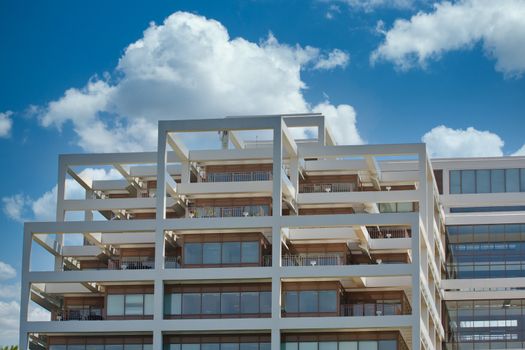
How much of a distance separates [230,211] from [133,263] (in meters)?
8.89

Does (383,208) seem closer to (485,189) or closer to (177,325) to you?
(485,189)

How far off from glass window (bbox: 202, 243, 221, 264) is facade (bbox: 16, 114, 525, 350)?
0.25 ft

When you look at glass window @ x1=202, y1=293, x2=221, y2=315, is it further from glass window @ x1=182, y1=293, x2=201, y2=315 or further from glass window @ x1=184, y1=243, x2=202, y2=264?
glass window @ x1=184, y1=243, x2=202, y2=264

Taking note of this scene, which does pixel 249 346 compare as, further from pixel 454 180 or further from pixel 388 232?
pixel 454 180

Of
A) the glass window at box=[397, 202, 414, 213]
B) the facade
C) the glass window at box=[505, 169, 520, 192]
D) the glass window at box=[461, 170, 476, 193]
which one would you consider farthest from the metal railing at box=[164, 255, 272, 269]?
the glass window at box=[505, 169, 520, 192]

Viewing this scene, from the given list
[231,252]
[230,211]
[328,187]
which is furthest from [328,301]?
[328,187]

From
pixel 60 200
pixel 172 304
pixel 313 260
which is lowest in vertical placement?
pixel 172 304

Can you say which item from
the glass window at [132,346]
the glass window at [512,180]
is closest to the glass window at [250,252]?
the glass window at [132,346]

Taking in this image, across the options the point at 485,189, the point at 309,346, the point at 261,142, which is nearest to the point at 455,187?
the point at 485,189

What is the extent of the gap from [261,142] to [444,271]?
21.4 metres

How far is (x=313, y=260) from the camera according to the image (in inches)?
4139

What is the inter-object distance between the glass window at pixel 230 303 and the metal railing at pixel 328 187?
13.6 m

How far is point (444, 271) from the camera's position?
130 m

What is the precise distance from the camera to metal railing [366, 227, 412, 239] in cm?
11400
